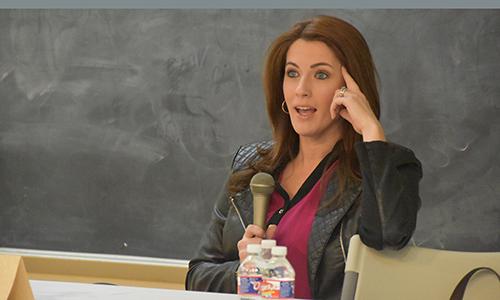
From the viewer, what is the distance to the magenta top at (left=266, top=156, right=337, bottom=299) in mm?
3018

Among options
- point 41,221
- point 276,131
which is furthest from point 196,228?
point 276,131

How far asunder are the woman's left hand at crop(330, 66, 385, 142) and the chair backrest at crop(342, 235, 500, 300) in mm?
474

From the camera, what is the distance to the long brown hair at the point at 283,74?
314cm

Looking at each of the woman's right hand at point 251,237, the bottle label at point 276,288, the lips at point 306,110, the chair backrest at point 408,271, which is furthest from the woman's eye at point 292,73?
the bottle label at point 276,288

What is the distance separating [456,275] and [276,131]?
3.45 ft

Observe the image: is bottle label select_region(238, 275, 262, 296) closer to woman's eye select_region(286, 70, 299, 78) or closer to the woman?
the woman

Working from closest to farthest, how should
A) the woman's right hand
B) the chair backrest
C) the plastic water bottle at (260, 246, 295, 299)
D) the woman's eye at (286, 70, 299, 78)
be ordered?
the plastic water bottle at (260, 246, 295, 299) < the chair backrest < the woman's right hand < the woman's eye at (286, 70, 299, 78)

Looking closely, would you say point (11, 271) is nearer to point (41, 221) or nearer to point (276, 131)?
point (276, 131)

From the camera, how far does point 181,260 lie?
502cm

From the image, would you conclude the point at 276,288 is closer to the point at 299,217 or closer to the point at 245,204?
the point at 299,217

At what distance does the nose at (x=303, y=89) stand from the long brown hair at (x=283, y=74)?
0.14 metres

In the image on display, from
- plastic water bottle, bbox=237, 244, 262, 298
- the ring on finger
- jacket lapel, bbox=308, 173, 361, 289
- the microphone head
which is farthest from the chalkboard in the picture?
plastic water bottle, bbox=237, 244, 262, 298

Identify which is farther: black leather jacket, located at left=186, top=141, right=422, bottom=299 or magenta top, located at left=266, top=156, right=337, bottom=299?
magenta top, located at left=266, top=156, right=337, bottom=299

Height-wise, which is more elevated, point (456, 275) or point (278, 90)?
point (278, 90)
